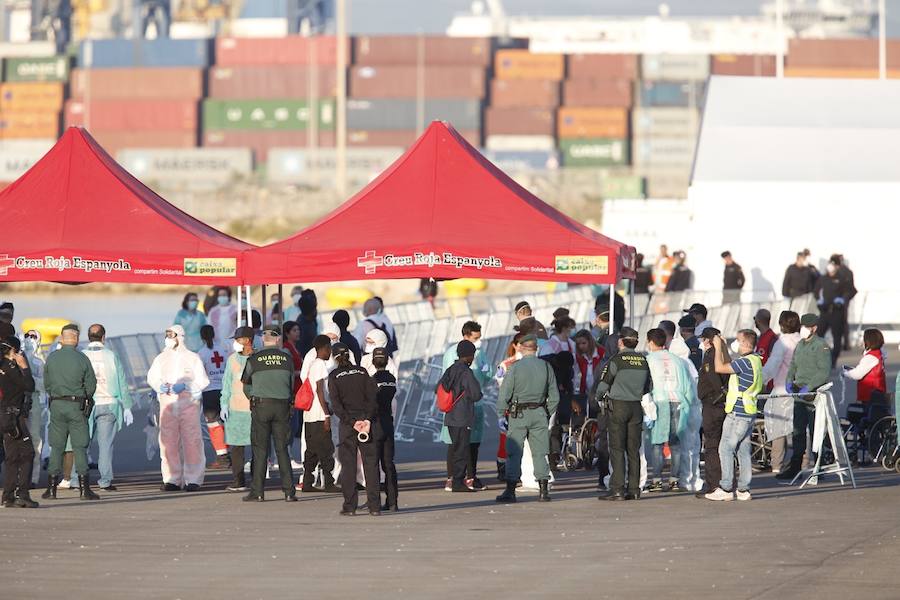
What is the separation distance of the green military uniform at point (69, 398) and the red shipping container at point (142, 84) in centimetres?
9806

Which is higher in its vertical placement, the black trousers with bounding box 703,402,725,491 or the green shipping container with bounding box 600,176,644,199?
the green shipping container with bounding box 600,176,644,199

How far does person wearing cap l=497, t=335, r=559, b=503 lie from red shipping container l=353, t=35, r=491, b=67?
9510 centimetres

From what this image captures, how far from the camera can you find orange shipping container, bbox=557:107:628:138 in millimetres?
107688

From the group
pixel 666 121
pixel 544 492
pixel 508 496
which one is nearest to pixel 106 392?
pixel 508 496

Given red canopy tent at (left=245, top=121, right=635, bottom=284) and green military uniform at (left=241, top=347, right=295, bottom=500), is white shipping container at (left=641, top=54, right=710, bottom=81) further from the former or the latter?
green military uniform at (left=241, top=347, right=295, bottom=500)

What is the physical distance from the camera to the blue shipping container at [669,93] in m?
109

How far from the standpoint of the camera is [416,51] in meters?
108

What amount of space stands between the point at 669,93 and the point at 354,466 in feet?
328

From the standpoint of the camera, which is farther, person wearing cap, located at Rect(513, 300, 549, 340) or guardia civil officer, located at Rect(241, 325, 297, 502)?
person wearing cap, located at Rect(513, 300, 549, 340)

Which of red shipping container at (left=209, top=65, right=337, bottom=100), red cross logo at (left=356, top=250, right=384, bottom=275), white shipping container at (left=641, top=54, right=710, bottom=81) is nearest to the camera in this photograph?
red cross logo at (left=356, top=250, right=384, bottom=275)

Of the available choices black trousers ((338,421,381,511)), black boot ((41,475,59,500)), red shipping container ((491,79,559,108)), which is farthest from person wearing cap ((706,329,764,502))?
red shipping container ((491,79,559,108))

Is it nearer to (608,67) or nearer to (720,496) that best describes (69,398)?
(720,496)

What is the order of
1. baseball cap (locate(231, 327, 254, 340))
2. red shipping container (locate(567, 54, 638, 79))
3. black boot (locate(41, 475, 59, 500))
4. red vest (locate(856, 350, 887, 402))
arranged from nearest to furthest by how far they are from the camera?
black boot (locate(41, 475, 59, 500)) < baseball cap (locate(231, 327, 254, 340)) < red vest (locate(856, 350, 887, 402)) < red shipping container (locate(567, 54, 638, 79))

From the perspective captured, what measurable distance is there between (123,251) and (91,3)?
127551 millimetres
